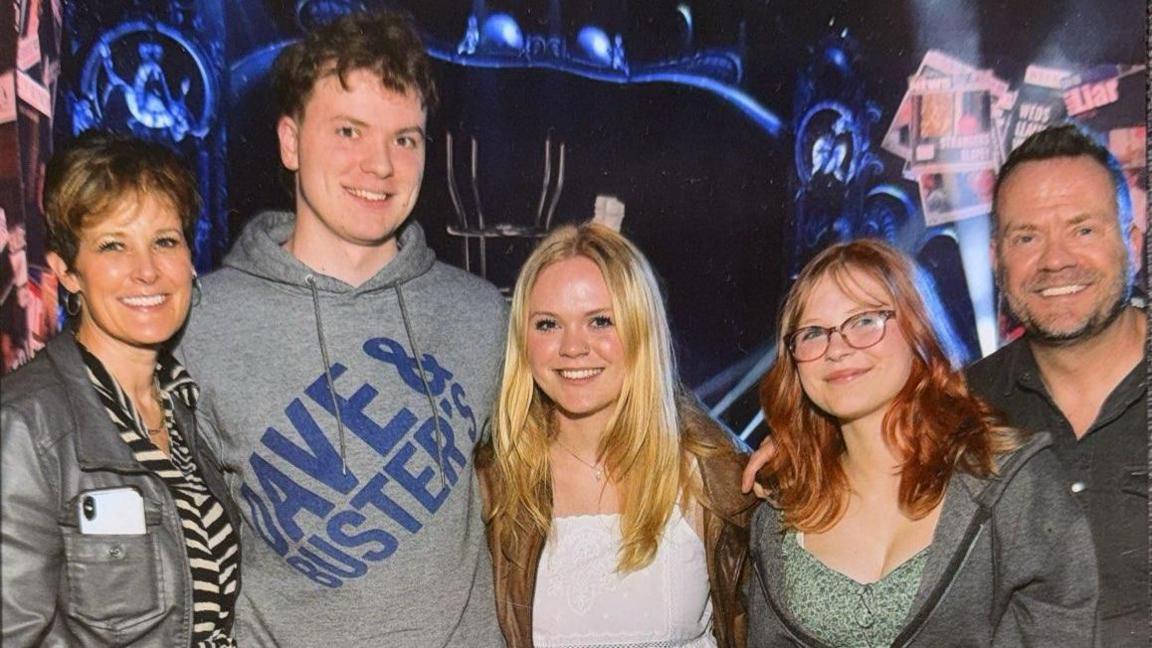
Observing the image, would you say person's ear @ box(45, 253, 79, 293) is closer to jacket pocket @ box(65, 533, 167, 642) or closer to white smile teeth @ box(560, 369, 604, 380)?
jacket pocket @ box(65, 533, 167, 642)

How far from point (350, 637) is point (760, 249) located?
1427 mm

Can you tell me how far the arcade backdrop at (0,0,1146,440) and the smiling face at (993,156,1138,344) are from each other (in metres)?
0.11

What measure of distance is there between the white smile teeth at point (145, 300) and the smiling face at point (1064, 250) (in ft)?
6.77

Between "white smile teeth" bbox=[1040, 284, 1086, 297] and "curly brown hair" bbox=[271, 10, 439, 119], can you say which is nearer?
"curly brown hair" bbox=[271, 10, 439, 119]

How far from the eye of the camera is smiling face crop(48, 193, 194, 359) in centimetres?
234

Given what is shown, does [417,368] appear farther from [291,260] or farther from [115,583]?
[115,583]

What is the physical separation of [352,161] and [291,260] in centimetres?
27

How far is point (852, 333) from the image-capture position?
7.88 ft

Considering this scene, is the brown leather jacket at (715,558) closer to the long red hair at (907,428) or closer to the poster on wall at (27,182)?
the long red hair at (907,428)

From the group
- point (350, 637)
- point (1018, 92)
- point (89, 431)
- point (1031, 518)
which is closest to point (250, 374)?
point (89, 431)

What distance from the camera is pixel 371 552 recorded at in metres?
2.50

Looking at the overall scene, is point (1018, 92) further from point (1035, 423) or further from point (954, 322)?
point (1035, 423)

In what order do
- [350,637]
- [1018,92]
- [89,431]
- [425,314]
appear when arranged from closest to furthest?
[89,431]
[350,637]
[425,314]
[1018,92]

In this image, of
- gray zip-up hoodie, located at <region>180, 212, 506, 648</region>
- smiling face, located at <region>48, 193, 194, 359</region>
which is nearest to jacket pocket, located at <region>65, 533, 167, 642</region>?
gray zip-up hoodie, located at <region>180, 212, 506, 648</region>
